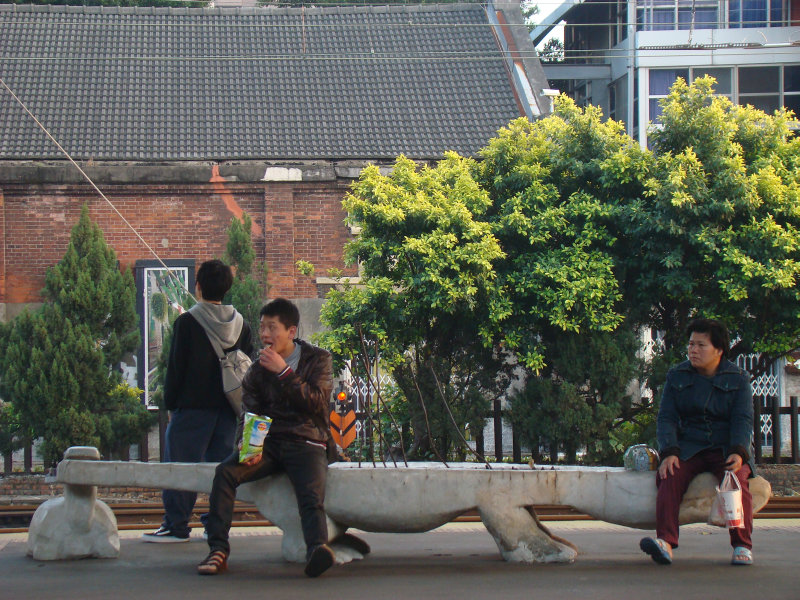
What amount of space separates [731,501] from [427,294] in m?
7.30

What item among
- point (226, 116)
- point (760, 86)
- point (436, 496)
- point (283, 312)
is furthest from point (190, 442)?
point (760, 86)

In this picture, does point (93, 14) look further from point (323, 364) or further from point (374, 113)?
point (323, 364)

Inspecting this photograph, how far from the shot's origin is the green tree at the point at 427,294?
12.6m

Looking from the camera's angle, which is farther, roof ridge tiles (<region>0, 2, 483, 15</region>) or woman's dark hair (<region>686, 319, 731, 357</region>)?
roof ridge tiles (<region>0, 2, 483, 15</region>)

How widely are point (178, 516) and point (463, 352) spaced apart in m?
7.45

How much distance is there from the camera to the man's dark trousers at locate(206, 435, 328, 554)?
18.2 feet

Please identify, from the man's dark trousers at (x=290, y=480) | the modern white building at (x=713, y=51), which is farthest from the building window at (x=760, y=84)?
the man's dark trousers at (x=290, y=480)

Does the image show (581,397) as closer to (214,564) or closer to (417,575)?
(417,575)

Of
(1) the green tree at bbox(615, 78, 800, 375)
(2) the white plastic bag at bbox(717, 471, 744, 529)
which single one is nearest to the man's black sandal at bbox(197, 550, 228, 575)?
(2) the white plastic bag at bbox(717, 471, 744, 529)

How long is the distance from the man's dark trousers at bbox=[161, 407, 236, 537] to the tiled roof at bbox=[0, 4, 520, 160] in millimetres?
13379

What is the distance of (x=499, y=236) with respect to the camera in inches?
522

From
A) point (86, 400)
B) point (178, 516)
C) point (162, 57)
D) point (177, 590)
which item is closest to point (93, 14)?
point (162, 57)

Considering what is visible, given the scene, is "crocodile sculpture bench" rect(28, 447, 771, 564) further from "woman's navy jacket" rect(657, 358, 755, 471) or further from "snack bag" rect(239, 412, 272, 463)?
"snack bag" rect(239, 412, 272, 463)

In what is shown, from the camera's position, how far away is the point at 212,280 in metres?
6.71
